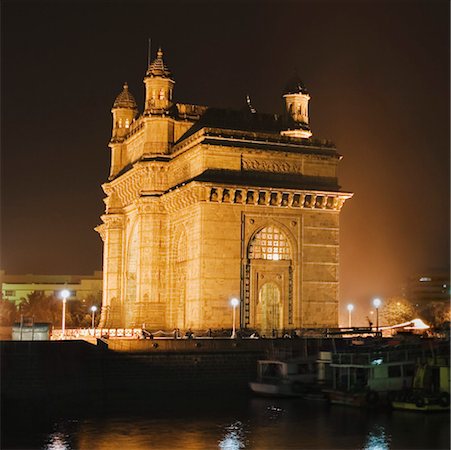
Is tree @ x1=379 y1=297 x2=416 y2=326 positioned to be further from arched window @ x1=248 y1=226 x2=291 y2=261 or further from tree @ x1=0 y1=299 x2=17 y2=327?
tree @ x1=0 y1=299 x2=17 y2=327

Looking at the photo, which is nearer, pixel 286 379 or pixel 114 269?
pixel 286 379

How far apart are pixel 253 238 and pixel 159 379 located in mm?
13880

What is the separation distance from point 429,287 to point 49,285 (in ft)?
172

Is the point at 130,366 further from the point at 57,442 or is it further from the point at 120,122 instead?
the point at 120,122

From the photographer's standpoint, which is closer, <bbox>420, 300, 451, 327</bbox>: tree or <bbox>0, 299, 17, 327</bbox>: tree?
<bbox>420, 300, 451, 327</bbox>: tree

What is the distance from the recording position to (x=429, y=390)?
4284 cm

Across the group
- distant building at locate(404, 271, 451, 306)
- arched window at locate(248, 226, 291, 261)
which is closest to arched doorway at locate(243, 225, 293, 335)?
arched window at locate(248, 226, 291, 261)

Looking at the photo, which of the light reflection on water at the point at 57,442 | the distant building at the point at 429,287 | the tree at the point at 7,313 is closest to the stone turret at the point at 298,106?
the light reflection on water at the point at 57,442

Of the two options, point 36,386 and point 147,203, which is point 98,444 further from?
point 147,203

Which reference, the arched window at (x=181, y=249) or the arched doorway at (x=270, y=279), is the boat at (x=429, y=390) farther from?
the arched window at (x=181, y=249)

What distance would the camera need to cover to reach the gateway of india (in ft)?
186

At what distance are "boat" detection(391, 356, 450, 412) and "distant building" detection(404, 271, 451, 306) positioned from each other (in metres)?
70.1

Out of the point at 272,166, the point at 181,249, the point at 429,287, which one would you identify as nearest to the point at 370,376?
the point at 272,166

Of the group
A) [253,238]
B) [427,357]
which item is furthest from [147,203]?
[427,357]
